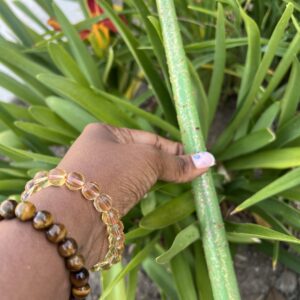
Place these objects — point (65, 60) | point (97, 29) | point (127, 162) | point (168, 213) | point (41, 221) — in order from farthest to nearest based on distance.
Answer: point (97, 29), point (65, 60), point (168, 213), point (127, 162), point (41, 221)

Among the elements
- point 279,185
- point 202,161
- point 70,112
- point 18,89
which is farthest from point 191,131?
point 18,89

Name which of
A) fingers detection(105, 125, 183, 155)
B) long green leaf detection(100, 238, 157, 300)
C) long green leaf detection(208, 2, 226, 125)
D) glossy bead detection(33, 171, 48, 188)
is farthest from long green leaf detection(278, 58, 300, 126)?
glossy bead detection(33, 171, 48, 188)

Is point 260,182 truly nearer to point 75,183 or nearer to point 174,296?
point 174,296

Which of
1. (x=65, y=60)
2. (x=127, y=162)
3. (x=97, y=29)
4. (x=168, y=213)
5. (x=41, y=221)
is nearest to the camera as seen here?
(x=41, y=221)

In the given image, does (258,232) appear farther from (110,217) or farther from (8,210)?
(8,210)

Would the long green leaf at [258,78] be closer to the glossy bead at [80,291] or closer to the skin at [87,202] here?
the skin at [87,202]

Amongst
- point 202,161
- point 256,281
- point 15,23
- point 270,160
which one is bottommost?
point 256,281

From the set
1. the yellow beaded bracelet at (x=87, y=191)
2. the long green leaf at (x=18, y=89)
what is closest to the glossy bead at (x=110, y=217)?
the yellow beaded bracelet at (x=87, y=191)
